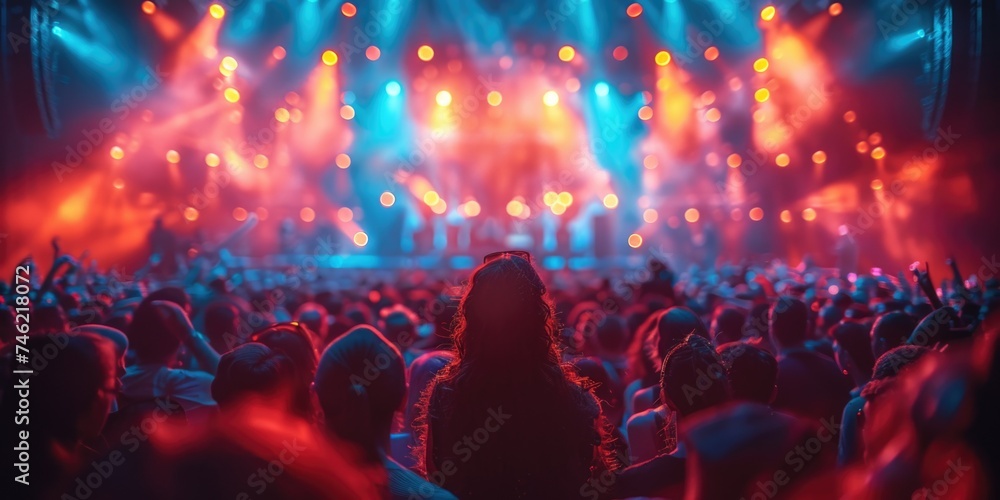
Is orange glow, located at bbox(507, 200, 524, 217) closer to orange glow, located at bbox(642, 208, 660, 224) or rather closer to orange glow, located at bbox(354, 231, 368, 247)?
orange glow, located at bbox(642, 208, 660, 224)

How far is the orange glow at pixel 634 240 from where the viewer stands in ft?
77.3

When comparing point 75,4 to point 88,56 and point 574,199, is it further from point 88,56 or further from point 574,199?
point 574,199

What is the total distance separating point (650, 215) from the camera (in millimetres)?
24266

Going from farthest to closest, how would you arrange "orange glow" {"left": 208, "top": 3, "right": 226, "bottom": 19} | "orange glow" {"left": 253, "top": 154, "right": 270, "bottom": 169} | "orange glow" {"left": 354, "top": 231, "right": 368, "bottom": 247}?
"orange glow" {"left": 354, "top": 231, "right": 368, "bottom": 247} → "orange glow" {"left": 253, "top": 154, "right": 270, "bottom": 169} → "orange glow" {"left": 208, "top": 3, "right": 226, "bottom": 19}

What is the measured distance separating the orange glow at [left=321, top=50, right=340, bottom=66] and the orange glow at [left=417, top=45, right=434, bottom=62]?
255cm

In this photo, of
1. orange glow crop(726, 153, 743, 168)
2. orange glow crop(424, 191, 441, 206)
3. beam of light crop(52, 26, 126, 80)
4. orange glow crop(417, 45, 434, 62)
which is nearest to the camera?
beam of light crop(52, 26, 126, 80)

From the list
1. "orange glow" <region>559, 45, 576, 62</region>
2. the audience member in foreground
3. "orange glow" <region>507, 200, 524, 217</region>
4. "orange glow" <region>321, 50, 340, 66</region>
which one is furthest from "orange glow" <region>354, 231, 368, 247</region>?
the audience member in foreground

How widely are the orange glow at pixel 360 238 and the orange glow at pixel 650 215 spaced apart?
34.5ft

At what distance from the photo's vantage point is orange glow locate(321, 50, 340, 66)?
18.6 metres

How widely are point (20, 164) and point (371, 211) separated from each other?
540 inches

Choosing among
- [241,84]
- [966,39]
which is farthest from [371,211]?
[966,39]

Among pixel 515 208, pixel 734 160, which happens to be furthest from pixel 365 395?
pixel 515 208

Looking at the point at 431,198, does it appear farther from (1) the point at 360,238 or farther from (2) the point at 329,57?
(2) the point at 329,57

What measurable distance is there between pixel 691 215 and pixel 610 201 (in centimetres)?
316
